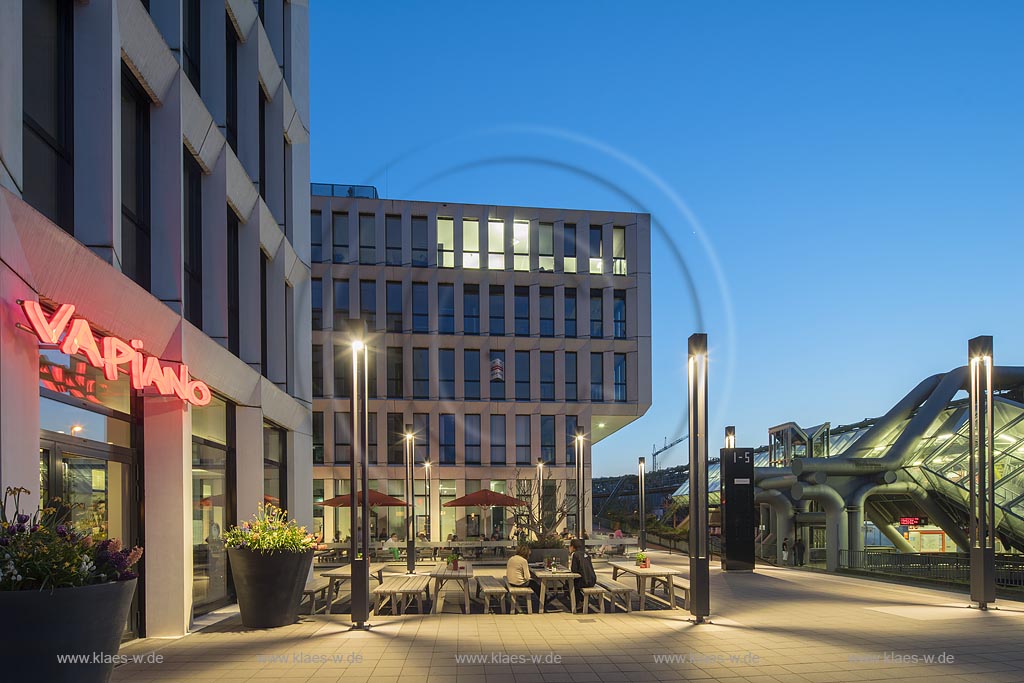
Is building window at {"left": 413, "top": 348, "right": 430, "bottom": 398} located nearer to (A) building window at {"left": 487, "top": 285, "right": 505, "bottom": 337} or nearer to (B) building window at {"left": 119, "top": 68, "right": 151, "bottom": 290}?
(A) building window at {"left": 487, "top": 285, "right": 505, "bottom": 337}

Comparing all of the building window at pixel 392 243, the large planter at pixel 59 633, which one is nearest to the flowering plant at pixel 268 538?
the large planter at pixel 59 633

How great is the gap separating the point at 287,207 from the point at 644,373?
32.5 m

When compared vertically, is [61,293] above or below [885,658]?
above

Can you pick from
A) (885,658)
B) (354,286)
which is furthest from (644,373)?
(885,658)

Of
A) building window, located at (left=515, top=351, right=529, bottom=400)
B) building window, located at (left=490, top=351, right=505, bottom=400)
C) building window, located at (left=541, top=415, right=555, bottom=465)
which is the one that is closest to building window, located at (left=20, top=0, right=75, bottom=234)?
building window, located at (left=490, top=351, right=505, bottom=400)

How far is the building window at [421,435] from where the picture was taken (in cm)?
5231

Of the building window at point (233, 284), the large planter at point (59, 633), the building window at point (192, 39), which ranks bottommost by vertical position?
the large planter at point (59, 633)

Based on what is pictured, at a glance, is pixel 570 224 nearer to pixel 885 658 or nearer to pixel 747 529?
pixel 747 529

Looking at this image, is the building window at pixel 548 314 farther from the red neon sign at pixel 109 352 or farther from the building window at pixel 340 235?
the red neon sign at pixel 109 352

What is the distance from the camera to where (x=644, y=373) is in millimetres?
54688

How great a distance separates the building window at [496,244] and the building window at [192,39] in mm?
35595

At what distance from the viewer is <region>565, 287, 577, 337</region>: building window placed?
2149 inches

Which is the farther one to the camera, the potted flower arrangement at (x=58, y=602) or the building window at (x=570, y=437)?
the building window at (x=570, y=437)

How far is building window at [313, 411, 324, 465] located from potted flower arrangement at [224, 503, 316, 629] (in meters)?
36.7
